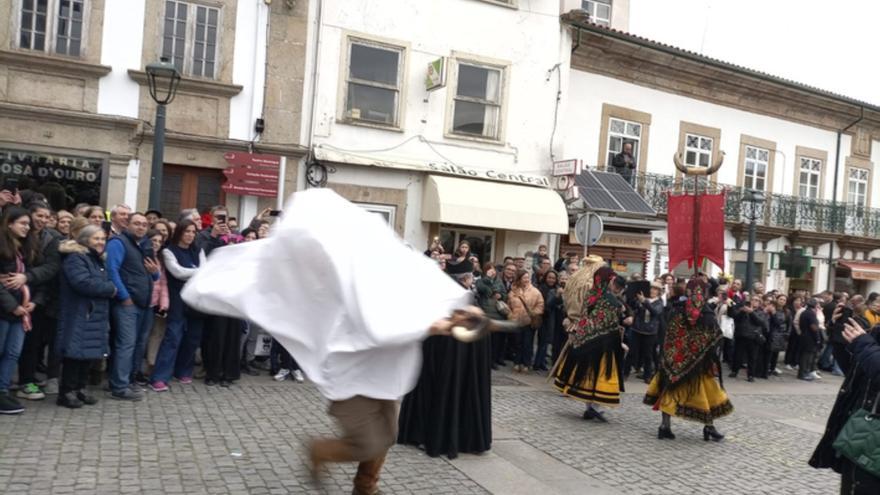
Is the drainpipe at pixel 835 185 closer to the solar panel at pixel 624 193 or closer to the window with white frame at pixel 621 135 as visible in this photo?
the window with white frame at pixel 621 135

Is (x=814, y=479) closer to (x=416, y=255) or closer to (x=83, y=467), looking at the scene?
(x=416, y=255)

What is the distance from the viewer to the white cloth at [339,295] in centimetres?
370

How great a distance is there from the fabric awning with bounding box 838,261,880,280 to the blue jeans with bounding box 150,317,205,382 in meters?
22.3

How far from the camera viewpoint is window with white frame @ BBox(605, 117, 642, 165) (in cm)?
1892

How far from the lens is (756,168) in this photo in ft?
71.7

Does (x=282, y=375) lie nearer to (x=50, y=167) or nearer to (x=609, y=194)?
(x=50, y=167)

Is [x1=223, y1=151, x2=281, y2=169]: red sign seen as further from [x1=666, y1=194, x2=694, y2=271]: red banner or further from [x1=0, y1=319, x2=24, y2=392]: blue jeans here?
[x1=666, y1=194, x2=694, y2=271]: red banner

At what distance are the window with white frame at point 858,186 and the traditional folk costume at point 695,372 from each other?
1988cm

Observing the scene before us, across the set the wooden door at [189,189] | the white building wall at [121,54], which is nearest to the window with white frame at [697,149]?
the wooden door at [189,189]

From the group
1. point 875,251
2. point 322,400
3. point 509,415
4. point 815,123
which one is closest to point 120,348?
point 322,400

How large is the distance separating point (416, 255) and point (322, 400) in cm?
455

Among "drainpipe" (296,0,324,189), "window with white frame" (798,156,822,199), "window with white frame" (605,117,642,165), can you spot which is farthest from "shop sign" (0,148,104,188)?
"window with white frame" (798,156,822,199)

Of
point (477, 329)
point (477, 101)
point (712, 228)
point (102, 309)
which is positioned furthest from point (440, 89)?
point (477, 329)

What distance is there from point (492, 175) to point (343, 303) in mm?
12892
